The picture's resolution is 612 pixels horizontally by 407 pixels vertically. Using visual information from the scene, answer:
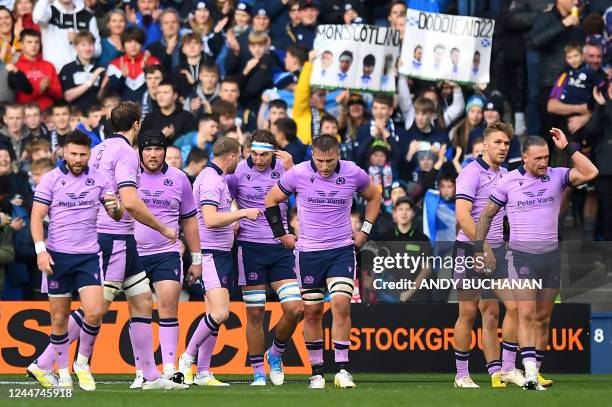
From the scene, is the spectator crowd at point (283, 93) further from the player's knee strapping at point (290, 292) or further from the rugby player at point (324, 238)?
the rugby player at point (324, 238)

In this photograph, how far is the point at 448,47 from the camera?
22.2 m

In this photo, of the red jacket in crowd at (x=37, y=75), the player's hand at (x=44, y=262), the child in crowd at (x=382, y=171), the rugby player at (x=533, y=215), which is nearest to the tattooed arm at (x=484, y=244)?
the rugby player at (x=533, y=215)

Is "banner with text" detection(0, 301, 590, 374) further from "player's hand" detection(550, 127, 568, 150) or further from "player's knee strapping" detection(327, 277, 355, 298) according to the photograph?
"player's hand" detection(550, 127, 568, 150)

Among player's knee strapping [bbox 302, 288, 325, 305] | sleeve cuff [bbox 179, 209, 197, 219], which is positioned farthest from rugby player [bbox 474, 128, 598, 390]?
sleeve cuff [bbox 179, 209, 197, 219]

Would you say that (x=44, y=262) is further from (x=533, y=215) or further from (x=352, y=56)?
(x=352, y=56)

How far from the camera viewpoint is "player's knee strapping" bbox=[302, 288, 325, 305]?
1653cm

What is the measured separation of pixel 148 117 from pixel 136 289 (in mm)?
7028

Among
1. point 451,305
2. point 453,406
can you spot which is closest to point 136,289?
point 453,406

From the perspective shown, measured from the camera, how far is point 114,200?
1523 cm

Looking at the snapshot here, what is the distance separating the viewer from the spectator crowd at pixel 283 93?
21.7 m

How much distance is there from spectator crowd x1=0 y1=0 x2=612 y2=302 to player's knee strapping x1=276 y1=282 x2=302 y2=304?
3254 mm

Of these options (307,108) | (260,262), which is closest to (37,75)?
(307,108)

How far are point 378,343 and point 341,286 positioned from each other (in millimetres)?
3715

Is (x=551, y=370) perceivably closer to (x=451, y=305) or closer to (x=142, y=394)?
(x=451, y=305)
